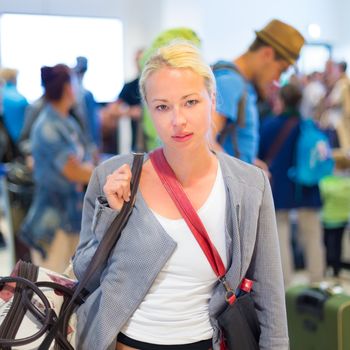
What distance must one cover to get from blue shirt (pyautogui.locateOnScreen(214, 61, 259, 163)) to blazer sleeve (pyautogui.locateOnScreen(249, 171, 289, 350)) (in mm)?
863

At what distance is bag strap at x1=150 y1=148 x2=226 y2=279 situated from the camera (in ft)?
4.47

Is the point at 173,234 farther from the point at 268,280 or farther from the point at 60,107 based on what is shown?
the point at 60,107

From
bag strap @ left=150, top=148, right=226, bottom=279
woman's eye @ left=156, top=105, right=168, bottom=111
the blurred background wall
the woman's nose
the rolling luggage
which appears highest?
the blurred background wall

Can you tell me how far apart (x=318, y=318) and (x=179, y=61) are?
6.46 ft

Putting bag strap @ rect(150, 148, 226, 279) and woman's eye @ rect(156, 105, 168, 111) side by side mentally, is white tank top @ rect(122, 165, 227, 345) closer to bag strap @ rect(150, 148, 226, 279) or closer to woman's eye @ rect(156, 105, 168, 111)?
bag strap @ rect(150, 148, 226, 279)

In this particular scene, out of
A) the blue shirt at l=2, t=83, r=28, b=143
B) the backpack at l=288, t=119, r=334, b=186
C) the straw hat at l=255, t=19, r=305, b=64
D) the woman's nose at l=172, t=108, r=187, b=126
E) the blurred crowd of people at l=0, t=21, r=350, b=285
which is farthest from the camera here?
the blue shirt at l=2, t=83, r=28, b=143

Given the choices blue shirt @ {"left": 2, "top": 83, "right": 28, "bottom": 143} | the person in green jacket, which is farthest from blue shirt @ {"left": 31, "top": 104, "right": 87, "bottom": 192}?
the person in green jacket

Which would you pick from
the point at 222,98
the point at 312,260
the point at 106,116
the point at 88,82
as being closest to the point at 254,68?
the point at 222,98

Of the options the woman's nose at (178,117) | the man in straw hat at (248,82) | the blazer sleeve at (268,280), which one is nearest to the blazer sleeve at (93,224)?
the woman's nose at (178,117)

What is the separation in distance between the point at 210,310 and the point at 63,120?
2.13m

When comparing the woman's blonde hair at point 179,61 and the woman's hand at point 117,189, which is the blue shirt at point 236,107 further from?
the woman's hand at point 117,189

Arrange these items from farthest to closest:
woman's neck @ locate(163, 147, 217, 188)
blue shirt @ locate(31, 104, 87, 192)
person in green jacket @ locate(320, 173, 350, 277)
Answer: person in green jacket @ locate(320, 173, 350, 277)
blue shirt @ locate(31, 104, 87, 192)
woman's neck @ locate(163, 147, 217, 188)

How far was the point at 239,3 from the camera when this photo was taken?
876 cm

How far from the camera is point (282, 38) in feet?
8.70
